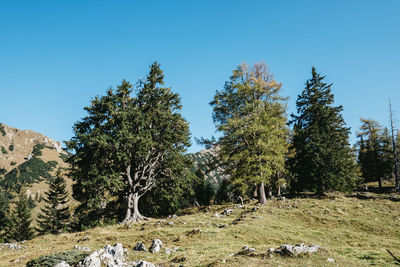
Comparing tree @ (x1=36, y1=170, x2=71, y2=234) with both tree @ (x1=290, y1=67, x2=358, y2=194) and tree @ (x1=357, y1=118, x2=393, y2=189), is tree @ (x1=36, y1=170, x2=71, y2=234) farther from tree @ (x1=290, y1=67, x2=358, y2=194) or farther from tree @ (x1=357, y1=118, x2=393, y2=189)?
tree @ (x1=357, y1=118, x2=393, y2=189)

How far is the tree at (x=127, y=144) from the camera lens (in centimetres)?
2808

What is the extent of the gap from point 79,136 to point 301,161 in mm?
30357

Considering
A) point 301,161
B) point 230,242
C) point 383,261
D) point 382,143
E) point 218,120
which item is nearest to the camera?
point 383,261

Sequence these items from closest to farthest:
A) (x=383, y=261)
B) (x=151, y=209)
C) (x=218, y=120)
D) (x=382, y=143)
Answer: (x=383, y=261), (x=218, y=120), (x=151, y=209), (x=382, y=143)

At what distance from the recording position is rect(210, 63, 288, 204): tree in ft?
91.7

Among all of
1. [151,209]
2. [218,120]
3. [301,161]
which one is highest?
[218,120]

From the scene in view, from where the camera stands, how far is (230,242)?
53.9ft

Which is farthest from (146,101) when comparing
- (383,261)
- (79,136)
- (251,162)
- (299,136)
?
(383,261)

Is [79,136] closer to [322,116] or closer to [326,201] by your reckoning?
[326,201]

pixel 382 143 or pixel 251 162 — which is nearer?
pixel 251 162

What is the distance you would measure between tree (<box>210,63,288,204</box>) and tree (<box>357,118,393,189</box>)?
31778 millimetres

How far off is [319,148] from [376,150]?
30277 mm

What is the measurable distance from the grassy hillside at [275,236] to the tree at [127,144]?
8.21 meters

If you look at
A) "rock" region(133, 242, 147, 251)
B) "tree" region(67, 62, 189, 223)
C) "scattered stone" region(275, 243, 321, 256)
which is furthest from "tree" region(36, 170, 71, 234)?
"scattered stone" region(275, 243, 321, 256)
